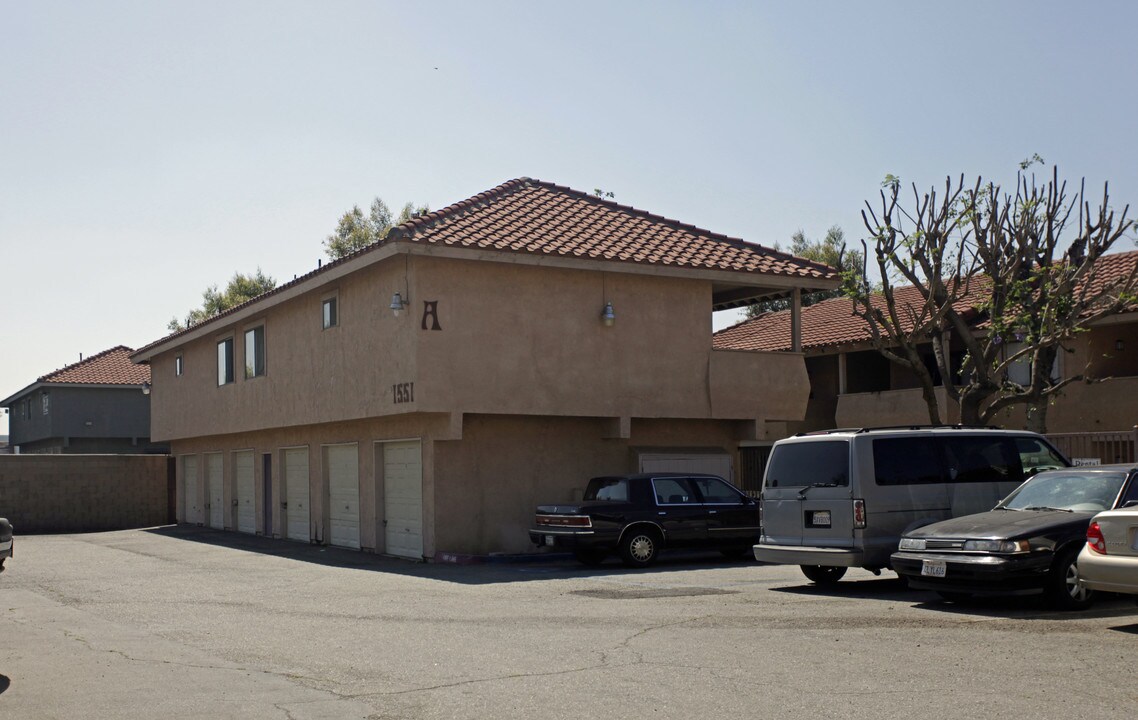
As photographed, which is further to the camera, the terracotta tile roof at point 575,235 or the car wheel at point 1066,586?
the terracotta tile roof at point 575,235

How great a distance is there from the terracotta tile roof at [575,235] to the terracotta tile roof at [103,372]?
22942mm

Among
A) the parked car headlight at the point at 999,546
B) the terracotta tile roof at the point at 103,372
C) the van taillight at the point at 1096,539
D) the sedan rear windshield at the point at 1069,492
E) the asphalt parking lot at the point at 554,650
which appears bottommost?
the asphalt parking lot at the point at 554,650

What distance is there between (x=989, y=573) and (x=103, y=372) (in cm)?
4303

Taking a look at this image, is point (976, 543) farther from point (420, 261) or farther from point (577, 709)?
point (420, 261)

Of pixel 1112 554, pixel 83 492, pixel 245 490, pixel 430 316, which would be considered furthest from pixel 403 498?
pixel 83 492

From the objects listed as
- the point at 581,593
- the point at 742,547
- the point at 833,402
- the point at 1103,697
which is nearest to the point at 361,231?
the point at 833,402

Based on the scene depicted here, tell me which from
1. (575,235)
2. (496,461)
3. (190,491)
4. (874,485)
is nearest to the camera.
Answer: (874,485)

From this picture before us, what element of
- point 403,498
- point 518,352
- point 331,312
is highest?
point 331,312

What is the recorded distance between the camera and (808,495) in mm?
14867

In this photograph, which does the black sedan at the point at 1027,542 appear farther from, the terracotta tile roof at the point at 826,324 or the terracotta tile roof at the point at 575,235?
the terracotta tile roof at the point at 826,324

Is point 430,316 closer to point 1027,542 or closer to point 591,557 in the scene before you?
point 591,557

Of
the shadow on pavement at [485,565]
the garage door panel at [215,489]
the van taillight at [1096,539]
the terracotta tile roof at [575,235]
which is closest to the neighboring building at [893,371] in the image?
the terracotta tile roof at [575,235]

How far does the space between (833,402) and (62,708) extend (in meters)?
28.3

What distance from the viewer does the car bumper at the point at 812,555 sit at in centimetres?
1422
